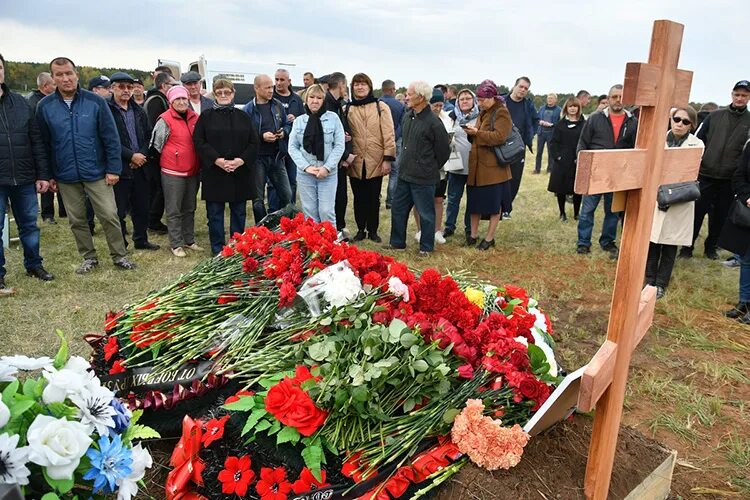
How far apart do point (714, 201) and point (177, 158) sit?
650 cm

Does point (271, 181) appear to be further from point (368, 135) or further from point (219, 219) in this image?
point (368, 135)

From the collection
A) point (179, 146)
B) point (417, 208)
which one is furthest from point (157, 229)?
point (417, 208)

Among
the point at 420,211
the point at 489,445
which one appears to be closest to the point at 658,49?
the point at 489,445

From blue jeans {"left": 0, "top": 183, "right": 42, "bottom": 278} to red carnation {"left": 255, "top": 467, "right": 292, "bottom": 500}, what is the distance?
422 cm

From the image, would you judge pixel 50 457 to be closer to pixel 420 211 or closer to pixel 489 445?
pixel 489 445

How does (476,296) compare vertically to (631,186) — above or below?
below

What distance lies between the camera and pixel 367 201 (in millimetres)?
7039

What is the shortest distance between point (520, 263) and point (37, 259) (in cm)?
525

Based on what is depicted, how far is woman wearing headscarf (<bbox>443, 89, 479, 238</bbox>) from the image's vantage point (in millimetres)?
6953

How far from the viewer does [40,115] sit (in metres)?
5.20

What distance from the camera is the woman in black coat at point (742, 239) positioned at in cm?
475

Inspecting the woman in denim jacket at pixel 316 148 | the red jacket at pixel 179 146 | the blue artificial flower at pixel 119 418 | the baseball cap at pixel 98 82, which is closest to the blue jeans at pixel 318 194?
the woman in denim jacket at pixel 316 148

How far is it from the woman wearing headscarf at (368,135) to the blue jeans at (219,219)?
147 centimetres

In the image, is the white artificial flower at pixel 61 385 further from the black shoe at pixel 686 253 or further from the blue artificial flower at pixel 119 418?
the black shoe at pixel 686 253
